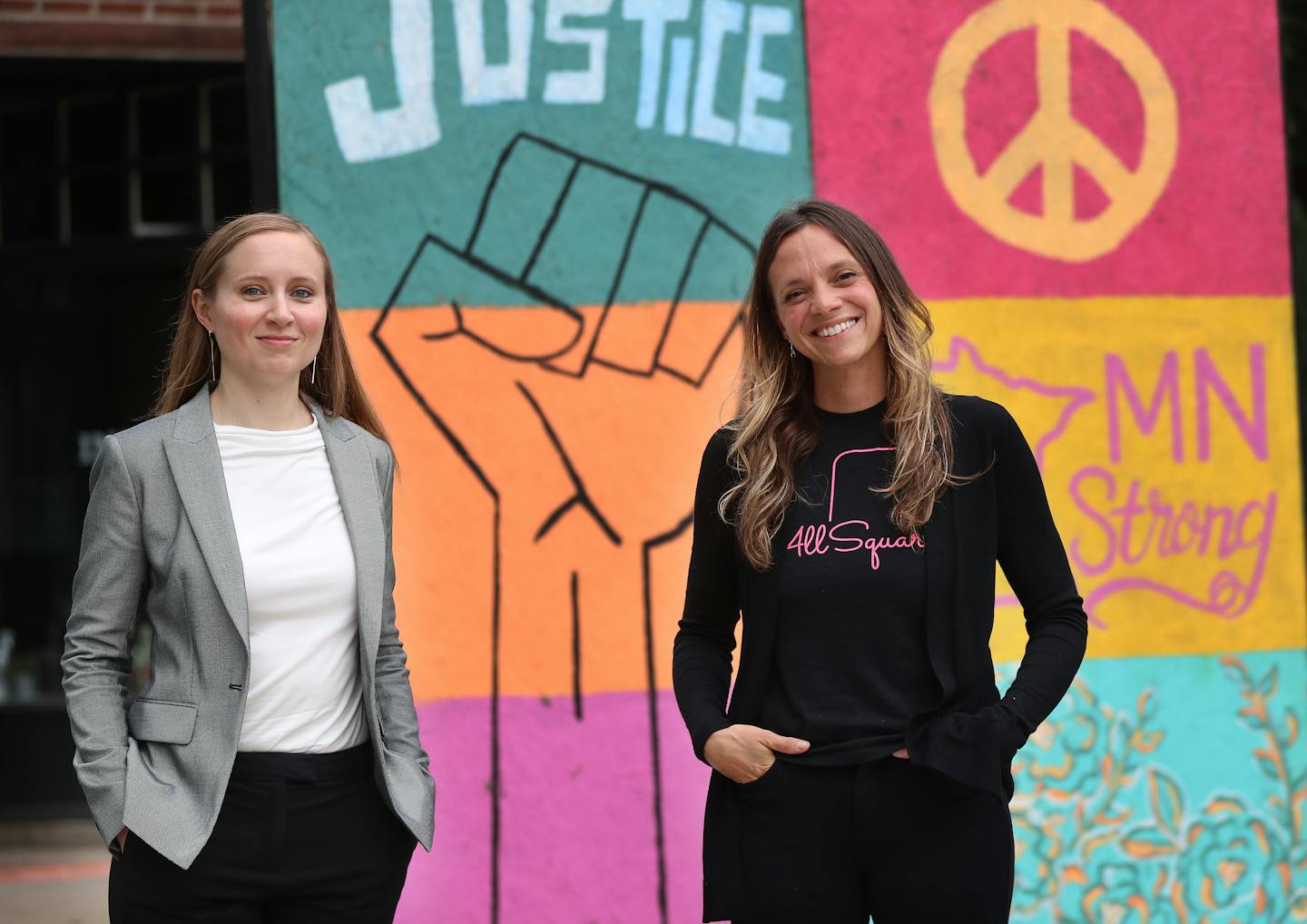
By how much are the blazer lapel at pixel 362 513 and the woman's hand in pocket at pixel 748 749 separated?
2.11 ft

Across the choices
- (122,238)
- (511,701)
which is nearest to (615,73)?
(511,701)

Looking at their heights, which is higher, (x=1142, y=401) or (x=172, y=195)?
(x=172, y=195)

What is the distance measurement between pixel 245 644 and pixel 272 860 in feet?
1.22

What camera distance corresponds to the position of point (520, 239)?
419 cm

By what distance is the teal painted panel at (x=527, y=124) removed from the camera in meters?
4.12

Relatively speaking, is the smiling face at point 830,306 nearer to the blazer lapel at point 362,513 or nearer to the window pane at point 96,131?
the blazer lapel at point 362,513

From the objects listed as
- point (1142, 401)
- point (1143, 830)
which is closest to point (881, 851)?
point (1143, 830)

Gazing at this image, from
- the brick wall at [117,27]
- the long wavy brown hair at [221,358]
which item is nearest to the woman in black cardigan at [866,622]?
the long wavy brown hair at [221,358]

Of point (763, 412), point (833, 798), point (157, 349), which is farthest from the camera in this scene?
point (157, 349)

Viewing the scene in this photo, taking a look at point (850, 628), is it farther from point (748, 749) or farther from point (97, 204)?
point (97, 204)

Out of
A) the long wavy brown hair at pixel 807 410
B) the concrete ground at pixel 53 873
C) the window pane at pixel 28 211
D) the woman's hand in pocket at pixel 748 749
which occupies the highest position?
the window pane at pixel 28 211

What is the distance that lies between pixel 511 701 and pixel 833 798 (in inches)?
79.3

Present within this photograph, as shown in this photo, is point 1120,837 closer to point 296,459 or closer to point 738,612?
point 738,612

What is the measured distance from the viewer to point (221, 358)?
2.61 m
